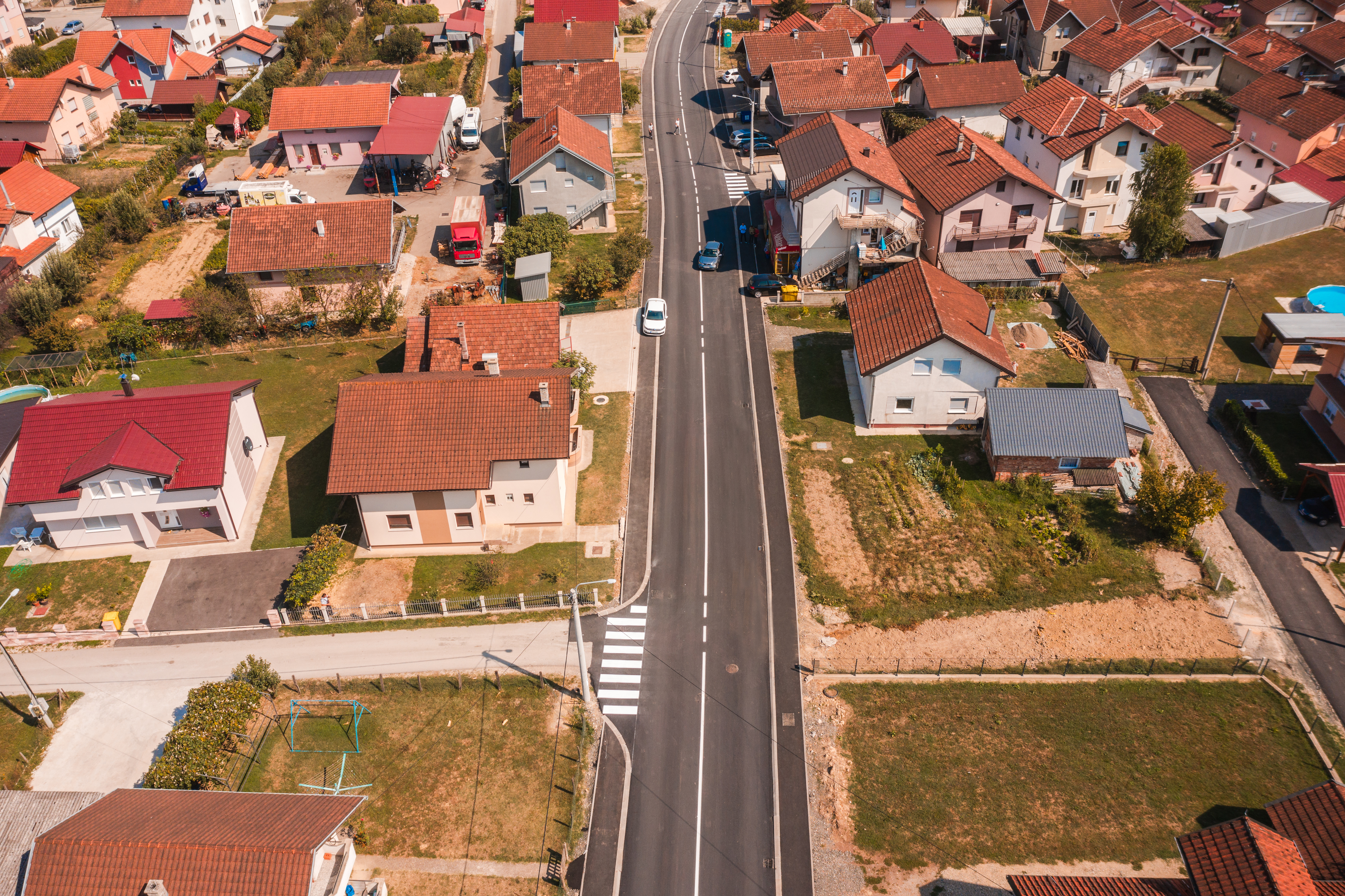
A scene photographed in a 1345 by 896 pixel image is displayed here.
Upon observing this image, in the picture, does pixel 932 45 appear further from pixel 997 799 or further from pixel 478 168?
pixel 997 799

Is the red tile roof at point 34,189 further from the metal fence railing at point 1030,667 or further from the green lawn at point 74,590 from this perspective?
the metal fence railing at point 1030,667

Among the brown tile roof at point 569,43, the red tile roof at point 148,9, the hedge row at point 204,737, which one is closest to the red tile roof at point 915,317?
the hedge row at point 204,737

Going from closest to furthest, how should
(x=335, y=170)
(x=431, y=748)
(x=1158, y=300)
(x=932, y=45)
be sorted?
(x=431, y=748)
(x=1158, y=300)
(x=335, y=170)
(x=932, y=45)

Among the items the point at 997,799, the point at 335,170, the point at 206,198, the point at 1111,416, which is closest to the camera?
the point at 997,799

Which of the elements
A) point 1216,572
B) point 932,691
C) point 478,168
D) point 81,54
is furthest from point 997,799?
point 81,54

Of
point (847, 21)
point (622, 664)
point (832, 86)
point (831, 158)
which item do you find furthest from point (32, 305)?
point (847, 21)

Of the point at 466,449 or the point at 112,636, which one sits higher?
the point at 466,449

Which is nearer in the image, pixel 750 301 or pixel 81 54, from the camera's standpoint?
pixel 750 301
